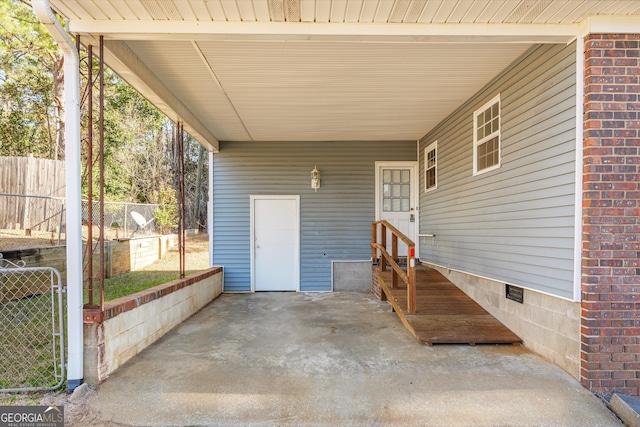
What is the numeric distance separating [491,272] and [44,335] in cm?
522

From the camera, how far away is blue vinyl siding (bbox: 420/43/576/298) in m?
2.78

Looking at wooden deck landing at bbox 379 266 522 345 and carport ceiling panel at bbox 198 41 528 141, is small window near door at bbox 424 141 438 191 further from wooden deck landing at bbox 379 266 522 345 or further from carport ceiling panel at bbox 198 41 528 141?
wooden deck landing at bbox 379 266 522 345

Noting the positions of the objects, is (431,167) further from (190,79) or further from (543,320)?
(190,79)

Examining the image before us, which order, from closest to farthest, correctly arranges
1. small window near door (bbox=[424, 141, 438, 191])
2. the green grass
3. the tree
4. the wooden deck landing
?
the wooden deck landing, the green grass, small window near door (bbox=[424, 141, 438, 191]), the tree

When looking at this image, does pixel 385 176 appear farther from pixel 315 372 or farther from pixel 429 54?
pixel 315 372

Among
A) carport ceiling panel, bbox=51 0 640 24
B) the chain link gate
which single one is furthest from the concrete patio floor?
carport ceiling panel, bbox=51 0 640 24

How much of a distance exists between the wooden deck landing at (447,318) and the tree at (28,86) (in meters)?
11.1

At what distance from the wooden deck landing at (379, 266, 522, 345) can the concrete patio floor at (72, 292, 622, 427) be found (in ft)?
0.35

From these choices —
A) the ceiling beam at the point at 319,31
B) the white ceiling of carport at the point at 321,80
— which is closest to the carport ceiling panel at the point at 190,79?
the white ceiling of carport at the point at 321,80

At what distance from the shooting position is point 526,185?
3.29 metres

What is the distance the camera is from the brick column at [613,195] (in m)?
2.55

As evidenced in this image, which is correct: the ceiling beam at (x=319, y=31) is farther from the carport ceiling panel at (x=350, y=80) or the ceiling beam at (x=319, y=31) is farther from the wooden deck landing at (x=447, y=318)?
the wooden deck landing at (x=447, y=318)

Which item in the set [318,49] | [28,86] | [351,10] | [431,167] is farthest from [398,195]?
[28,86]

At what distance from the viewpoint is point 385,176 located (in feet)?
21.7
